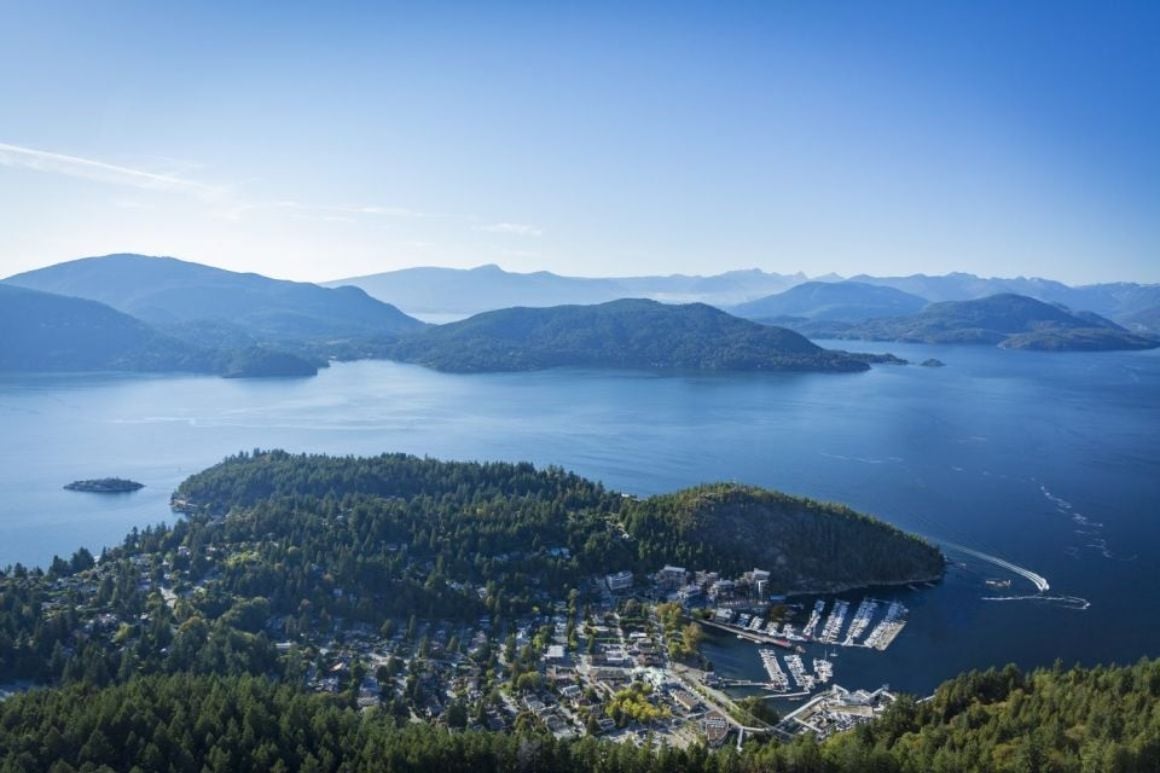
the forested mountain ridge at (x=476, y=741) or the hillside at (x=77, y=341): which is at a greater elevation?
the hillside at (x=77, y=341)

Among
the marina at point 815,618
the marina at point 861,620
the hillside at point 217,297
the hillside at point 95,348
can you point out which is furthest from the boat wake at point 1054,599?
the hillside at point 217,297

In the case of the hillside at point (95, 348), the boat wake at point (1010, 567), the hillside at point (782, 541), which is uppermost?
→ the hillside at point (95, 348)

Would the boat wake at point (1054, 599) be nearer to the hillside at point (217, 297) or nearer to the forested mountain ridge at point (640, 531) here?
the forested mountain ridge at point (640, 531)

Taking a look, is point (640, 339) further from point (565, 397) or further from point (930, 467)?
point (930, 467)

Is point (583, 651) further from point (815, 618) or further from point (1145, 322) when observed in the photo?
point (1145, 322)

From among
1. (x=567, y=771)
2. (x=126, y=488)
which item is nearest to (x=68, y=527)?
(x=126, y=488)

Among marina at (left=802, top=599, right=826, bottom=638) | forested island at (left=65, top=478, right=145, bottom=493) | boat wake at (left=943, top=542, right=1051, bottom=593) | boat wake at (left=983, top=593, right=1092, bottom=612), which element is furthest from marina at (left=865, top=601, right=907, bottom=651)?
forested island at (left=65, top=478, right=145, bottom=493)
